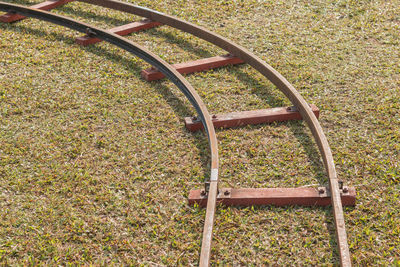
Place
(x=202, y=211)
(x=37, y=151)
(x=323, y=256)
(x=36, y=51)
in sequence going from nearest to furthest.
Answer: (x=323, y=256) < (x=202, y=211) < (x=37, y=151) < (x=36, y=51)

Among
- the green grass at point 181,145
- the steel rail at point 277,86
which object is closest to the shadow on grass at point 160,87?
the green grass at point 181,145

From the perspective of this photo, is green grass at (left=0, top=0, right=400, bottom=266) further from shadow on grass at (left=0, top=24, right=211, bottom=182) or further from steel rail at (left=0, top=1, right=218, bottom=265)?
steel rail at (left=0, top=1, right=218, bottom=265)

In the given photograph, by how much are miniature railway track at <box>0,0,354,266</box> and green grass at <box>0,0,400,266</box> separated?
0.53 feet

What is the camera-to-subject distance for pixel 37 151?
491 centimetres

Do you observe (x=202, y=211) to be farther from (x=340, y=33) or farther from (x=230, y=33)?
(x=340, y=33)

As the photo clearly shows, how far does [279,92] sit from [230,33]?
182 cm

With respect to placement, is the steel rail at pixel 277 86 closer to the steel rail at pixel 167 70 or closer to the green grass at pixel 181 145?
the green grass at pixel 181 145

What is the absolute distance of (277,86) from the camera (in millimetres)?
5617

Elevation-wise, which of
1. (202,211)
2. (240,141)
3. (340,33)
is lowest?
(202,211)

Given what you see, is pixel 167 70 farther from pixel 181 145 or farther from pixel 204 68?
pixel 181 145

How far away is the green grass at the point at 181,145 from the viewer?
12.7 ft

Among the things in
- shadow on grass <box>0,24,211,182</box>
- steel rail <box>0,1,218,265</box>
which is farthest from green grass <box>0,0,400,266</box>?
steel rail <box>0,1,218,265</box>

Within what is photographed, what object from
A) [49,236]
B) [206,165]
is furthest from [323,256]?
[49,236]

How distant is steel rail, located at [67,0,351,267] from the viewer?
3.65 metres
